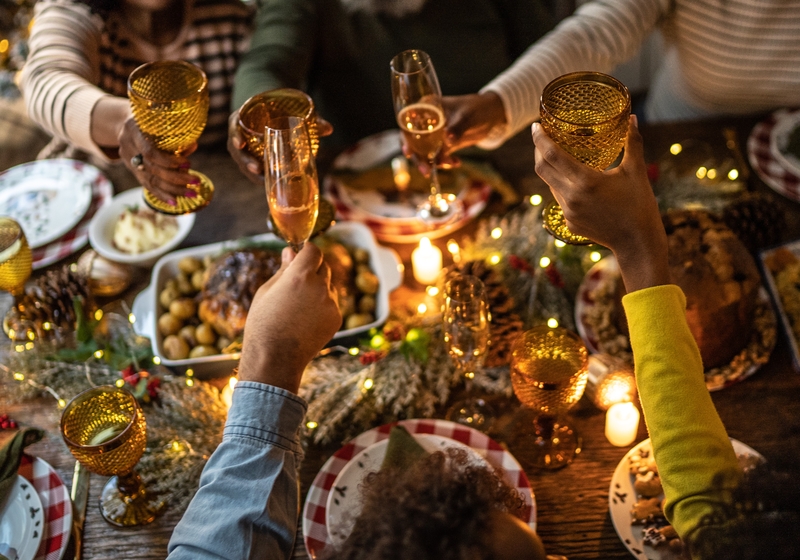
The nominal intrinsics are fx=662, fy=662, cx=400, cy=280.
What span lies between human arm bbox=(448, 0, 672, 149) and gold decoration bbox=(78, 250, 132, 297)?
84 centimetres

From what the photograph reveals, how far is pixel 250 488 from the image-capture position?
937 millimetres

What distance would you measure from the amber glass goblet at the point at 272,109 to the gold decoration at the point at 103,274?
529 millimetres

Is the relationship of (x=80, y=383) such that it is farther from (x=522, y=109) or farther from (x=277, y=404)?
(x=522, y=109)

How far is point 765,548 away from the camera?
69 cm

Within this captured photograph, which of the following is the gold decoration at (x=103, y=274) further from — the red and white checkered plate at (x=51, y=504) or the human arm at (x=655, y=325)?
the human arm at (x=655, y=325)

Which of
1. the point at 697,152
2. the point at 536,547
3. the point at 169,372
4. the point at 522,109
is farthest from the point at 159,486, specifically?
the point at 697,152

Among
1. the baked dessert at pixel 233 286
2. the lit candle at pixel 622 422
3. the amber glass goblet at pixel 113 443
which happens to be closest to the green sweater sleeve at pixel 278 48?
the baked dessert at pixel 233 286

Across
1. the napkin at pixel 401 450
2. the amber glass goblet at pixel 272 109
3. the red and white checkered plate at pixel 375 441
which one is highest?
the amber glass goblet at pixel 272 109

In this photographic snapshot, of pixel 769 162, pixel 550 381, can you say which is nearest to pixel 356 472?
→ pixel 550 381

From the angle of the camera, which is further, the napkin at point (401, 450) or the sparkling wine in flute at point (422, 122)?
the sparkling wine in flute at point (422, 122)

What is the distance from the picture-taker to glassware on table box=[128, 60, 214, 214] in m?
1.19

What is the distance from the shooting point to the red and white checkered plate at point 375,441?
108 cm

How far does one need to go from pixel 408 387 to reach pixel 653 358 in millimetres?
519

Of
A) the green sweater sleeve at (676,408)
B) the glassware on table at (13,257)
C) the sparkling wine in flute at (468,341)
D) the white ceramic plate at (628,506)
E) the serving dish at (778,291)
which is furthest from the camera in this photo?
the glassware on table at (13,257)
